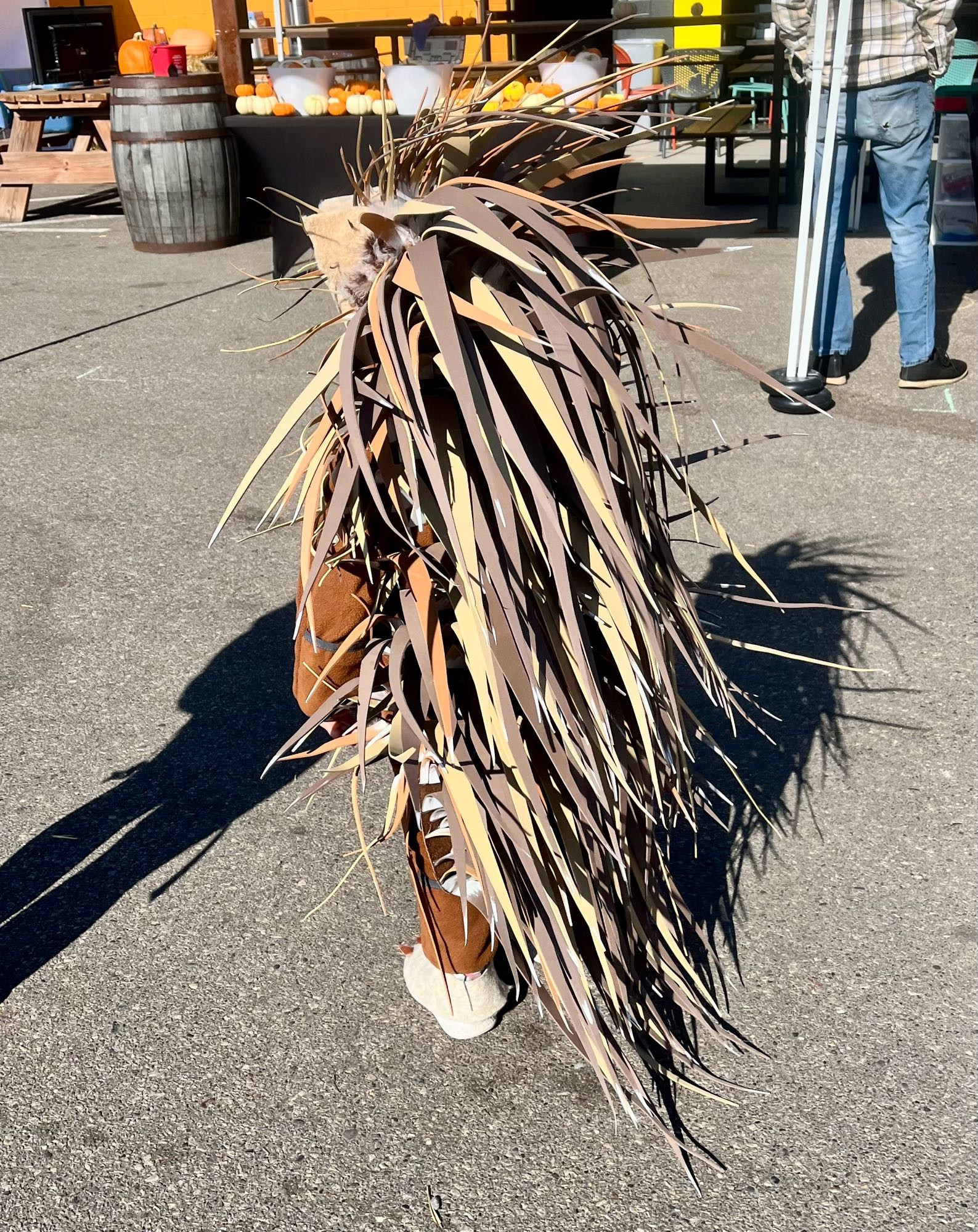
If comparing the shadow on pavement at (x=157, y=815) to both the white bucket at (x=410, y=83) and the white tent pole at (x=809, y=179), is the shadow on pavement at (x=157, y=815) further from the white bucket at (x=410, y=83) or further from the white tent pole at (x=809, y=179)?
the white bucket at (x=410, y=83)

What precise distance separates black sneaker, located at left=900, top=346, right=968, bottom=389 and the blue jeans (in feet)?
0.16

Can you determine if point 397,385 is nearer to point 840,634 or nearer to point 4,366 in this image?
point 840,634

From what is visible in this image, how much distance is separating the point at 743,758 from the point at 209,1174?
1.55 m

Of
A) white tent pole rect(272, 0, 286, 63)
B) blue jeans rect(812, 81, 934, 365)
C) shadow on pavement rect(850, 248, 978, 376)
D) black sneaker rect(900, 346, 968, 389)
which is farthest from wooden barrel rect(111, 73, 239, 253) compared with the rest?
black sneaker rect(900, 346, 968, 389)

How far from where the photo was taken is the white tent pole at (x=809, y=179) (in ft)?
15.2

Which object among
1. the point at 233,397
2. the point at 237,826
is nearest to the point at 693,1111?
the point at 237,826

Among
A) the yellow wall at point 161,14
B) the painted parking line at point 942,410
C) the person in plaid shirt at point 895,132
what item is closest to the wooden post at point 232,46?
the person in plaid shirt at point 895,132

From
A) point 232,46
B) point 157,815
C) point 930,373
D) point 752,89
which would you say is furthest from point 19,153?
point 157,815

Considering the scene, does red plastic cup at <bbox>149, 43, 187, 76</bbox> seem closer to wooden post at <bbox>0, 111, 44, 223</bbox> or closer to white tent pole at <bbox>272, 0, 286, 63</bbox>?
white tent pole at <bbox>272, 0, 286, 63</bbox>

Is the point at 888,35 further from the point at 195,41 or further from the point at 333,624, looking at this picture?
the point at 195,41

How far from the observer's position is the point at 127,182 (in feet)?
27.2

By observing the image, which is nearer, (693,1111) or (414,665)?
(414,665)

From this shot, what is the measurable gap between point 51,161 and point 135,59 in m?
2.17

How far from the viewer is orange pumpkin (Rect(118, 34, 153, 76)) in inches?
336
